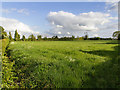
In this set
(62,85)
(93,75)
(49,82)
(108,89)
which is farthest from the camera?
(93,75)

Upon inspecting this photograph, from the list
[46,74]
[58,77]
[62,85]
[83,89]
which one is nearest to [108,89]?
[83,89]

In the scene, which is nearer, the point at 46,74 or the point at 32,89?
the point at 32,89

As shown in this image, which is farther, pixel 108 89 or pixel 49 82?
pixel 49 82

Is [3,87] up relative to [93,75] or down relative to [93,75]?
down

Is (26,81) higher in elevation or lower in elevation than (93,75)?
lower

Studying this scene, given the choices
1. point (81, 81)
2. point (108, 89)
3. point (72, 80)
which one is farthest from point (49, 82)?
point (108, 89)

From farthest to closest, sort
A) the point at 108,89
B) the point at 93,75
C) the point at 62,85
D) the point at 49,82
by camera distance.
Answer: the point at 93,75, the point at 49,82, the point at 62,85, the point at 108,89

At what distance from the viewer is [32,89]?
13.4 ft

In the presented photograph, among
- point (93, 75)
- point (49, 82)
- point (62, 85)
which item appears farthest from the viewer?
point (93, 75)

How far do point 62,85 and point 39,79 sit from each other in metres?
1.44

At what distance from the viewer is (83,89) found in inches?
147

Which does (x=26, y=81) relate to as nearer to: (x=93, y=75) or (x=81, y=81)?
(x=81, y=81)

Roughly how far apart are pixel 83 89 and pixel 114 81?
1.77m

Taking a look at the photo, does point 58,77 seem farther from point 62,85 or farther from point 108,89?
point 108,89
